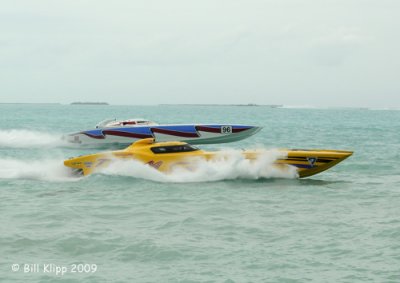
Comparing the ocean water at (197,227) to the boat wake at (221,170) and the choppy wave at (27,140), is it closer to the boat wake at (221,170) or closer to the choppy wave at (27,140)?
the boat wake at (221,170)

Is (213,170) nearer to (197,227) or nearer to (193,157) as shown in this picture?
(193,157)

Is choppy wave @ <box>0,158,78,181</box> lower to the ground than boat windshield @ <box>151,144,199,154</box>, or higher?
lower

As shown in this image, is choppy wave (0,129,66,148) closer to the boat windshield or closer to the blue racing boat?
the blue racing boat

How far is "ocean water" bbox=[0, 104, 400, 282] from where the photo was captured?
29.9ft

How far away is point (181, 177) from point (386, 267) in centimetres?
922

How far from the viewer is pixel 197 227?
11945 millimetres

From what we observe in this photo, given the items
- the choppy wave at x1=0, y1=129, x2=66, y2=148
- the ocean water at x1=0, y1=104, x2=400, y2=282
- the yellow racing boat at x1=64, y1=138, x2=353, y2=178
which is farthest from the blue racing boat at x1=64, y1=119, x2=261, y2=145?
the yellow racing boat at x1=64, y1=138, x2=353, y2=178

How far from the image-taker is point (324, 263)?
30.9 feet

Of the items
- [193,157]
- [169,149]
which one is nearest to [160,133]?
[169,149]

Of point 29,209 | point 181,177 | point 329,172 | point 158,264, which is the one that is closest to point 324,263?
point 158,264

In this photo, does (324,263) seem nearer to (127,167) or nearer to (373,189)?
(373,189)

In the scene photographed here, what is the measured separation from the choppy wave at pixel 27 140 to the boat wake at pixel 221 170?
16.4 metres

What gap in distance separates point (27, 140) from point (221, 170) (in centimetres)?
2120

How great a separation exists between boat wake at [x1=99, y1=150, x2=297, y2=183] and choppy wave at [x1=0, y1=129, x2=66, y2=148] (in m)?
16.4
